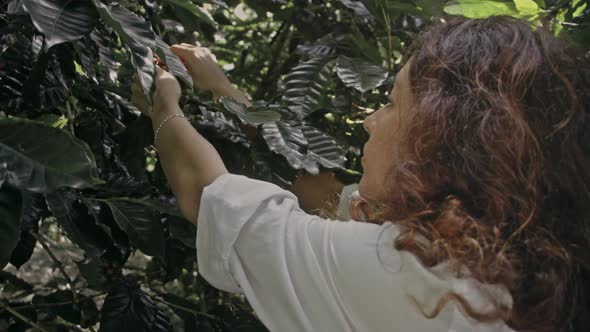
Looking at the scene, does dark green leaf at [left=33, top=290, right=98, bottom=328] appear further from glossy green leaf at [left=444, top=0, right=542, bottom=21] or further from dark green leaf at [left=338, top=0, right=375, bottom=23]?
glossy green leaf at [left=444, top=0, right=542, bottom=21]

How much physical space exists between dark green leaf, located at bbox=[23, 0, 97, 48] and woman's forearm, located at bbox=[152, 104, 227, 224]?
27cm

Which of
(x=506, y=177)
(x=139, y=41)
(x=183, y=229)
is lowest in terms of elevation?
(x=183, y=229)

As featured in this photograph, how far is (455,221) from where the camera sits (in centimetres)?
121

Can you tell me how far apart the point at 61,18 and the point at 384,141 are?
52 cm

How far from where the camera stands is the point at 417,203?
126 cm

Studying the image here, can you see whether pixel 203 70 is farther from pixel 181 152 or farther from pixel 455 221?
pixel 455 221

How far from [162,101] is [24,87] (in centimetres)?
23

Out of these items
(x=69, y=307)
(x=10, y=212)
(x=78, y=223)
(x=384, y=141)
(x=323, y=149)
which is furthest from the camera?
(x=69, y=307)

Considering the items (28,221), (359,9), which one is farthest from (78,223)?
(359,9)

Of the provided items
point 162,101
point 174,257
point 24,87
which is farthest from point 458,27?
point 174,257

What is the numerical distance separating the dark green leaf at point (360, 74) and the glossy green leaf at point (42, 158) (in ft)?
2.54

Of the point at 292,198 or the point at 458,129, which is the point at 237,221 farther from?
the point at 458,129

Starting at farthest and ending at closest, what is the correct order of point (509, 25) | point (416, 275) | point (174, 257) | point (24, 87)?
point (174, 257) → point (24, 87) → point (509, 25) → point (416, 275)

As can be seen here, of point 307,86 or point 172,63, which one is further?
point 307,86
